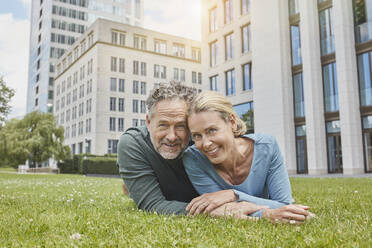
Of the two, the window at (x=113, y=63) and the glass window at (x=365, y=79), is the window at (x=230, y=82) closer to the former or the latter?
the glass window at (x=365, y=79)

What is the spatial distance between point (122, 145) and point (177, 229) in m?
1.39

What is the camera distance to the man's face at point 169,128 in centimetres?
352

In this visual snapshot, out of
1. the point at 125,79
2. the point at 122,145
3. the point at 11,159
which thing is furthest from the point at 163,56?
the point at 122,145

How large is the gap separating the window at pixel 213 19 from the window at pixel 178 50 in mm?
23709

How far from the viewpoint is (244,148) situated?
3.66 metres

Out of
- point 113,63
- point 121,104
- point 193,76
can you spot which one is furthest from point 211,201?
point 193,76

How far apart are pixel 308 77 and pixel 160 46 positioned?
37.1 m

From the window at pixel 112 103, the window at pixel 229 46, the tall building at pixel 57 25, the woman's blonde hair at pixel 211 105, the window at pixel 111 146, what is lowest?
the woman's blonde hair at pixel 211 105

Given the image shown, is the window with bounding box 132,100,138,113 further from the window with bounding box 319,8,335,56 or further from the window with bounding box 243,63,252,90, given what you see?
the window with bounding box 319,8,335,56

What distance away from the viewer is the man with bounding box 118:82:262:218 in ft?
11.3

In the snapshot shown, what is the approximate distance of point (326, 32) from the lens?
2342 centimetres

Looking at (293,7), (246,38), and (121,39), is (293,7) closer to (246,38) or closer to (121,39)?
(246,38)

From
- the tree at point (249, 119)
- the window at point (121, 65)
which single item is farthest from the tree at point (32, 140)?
→ the tree at point (249, 119)

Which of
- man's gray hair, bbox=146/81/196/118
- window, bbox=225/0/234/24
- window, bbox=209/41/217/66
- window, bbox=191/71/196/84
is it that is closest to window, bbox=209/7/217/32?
window, bbox=209/41/217/66
